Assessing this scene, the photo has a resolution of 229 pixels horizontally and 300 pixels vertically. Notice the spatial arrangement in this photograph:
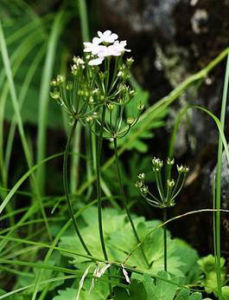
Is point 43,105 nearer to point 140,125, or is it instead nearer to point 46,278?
point 140,125

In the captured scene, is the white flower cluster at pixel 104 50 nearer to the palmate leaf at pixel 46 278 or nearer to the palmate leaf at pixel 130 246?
the palmate leaf at pixel 130 246

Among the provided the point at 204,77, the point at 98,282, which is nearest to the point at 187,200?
the point at 204,77

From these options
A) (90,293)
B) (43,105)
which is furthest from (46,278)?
(43,105)

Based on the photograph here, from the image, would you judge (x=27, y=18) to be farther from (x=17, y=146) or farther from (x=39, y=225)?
(x=39, y=225)

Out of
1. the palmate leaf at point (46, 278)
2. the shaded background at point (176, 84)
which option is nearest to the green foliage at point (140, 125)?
the shaded background at point (176, 84)

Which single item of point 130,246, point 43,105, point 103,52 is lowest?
point 130,246

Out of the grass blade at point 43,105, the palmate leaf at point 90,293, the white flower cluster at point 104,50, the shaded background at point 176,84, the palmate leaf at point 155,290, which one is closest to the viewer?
the white flower cluster at point 104,50

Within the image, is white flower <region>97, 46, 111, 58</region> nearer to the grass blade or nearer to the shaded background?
the shaded background

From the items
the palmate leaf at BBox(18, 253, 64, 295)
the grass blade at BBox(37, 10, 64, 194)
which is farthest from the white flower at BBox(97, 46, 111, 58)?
the grass blade at BBox(37, 10, 64, 194)
